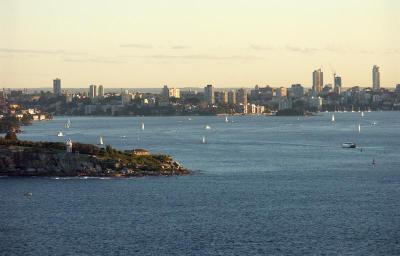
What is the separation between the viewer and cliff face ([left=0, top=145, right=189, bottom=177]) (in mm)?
44156

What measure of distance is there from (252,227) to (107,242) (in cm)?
480

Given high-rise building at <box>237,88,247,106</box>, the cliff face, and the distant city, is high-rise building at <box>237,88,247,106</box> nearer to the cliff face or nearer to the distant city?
the distant city

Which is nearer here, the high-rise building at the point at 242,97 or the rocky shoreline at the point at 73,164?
the rocky shoreline at the point at 73,164

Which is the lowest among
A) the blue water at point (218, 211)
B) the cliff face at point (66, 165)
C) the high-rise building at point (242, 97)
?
the blue water at point (218, 211)

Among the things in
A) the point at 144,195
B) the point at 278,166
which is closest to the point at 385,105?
the point at 278,166

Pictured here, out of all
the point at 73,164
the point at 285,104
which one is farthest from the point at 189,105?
the point at 73,164

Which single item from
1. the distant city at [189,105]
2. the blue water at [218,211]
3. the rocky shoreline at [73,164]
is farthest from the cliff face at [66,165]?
the distant city at [189,105]

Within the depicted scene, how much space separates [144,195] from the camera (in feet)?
122

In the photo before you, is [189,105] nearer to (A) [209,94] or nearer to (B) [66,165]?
(A) [209,94]

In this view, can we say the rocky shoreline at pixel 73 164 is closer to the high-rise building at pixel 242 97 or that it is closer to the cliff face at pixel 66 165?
the cliff face at pixel 66 165

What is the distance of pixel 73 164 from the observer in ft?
146

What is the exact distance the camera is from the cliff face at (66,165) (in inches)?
1738

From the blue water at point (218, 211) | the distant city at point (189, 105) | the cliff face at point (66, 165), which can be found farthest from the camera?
the distant city at point (189, 105)

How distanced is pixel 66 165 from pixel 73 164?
0.32 m
